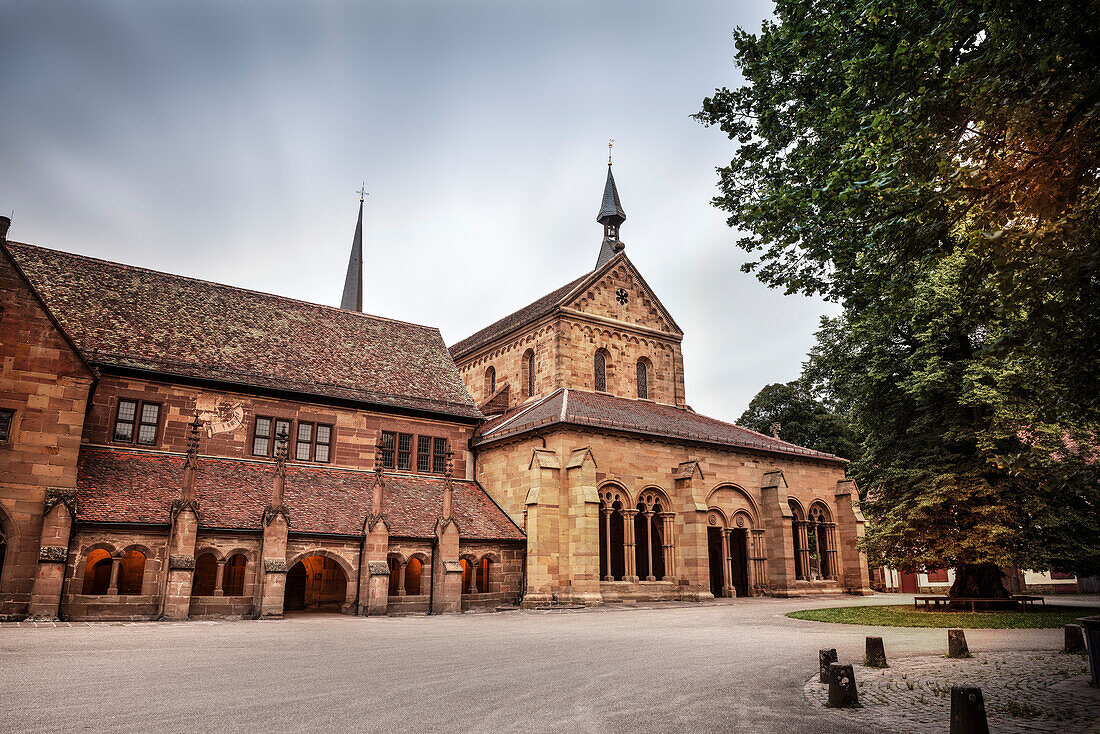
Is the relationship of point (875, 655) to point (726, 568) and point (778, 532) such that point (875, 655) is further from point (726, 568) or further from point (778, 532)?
point (778, 532)

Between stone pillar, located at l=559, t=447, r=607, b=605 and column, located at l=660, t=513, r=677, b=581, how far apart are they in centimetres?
449

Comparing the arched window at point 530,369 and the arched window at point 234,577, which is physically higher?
the arched window at point 530,369

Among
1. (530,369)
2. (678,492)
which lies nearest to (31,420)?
(530,369)

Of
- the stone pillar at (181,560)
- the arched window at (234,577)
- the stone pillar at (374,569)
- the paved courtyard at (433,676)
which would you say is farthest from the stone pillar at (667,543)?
the stone pillar at (181,560)

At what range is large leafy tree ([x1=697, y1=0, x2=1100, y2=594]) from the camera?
763 cm

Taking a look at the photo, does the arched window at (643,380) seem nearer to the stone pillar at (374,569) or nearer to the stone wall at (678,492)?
the stone wall at (678,492)

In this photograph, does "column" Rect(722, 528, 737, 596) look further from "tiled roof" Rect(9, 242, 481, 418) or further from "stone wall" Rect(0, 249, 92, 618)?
"stone wall" Rect(0, 249, 92, 618)

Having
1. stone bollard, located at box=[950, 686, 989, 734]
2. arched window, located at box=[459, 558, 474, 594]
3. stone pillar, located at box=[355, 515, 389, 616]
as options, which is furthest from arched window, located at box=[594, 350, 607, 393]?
stone bollard, located at box=[950, 686, 989, 734]

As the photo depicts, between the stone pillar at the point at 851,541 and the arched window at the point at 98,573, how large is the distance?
108ft

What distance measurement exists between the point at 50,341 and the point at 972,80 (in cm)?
2432

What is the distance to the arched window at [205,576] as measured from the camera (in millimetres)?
25078

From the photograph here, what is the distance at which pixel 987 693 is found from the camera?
31.6 ft

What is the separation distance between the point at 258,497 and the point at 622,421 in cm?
1534

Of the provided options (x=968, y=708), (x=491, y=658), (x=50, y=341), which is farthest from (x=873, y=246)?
(x=50, y=341)
